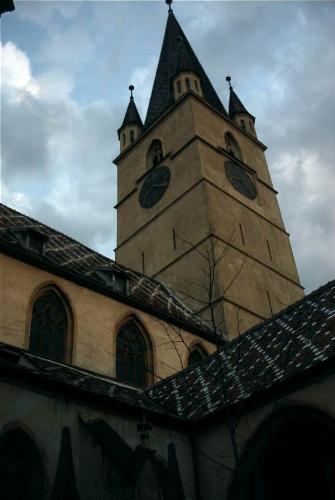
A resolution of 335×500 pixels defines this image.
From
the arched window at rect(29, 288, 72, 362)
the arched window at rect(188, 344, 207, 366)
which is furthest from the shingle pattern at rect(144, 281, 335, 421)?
the arched window at rect(188, 344, 207, 366)

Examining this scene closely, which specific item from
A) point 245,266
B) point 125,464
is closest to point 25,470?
point 125,464

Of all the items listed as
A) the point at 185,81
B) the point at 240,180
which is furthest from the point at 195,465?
the point at 185,81

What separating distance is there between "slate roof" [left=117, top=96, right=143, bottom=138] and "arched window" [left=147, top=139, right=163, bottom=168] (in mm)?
3735

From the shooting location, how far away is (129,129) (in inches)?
1273

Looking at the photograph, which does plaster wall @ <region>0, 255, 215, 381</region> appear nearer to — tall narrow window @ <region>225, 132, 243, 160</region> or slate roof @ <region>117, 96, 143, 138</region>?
tall narrow window @ <region>225, 132, 243, 160</region>

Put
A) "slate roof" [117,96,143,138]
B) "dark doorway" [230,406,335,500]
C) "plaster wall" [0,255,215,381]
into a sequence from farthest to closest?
"slate roof" [117,96,143,138], "plaster wall" [0,255,215,381], "dark doorway" [230,406,335,500]

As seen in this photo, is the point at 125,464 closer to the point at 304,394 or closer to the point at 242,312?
the point at 304,394

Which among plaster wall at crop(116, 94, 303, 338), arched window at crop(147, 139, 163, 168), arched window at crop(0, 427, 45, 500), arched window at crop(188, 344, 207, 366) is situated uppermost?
arched window at crop(147, 139, 163, 168)

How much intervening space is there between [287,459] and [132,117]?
87.1ft

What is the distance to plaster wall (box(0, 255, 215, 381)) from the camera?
12.9 meters

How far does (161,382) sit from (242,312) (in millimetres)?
7277

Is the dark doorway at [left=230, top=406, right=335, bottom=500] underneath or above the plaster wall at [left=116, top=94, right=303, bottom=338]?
underneath

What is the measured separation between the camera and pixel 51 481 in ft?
27.9

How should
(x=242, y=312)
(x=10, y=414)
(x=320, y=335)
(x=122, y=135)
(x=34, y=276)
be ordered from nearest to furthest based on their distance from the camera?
(x=10, y=414), (x=320, y=335), (x=34, y=276), (x=242, y=312), (x=122, y=135)
